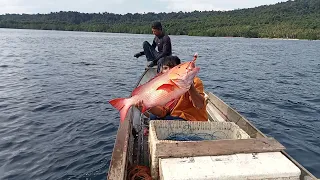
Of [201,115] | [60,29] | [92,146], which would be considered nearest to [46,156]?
[92,146]

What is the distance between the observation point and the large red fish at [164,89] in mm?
3938

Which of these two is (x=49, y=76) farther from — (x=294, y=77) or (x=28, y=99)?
(x=294, y=77)

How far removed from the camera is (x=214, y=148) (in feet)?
13.6

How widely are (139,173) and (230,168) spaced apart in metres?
1.48

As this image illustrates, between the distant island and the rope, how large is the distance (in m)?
77.4

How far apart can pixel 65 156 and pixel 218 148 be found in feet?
15.9

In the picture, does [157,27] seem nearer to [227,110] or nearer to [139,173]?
[227,110]

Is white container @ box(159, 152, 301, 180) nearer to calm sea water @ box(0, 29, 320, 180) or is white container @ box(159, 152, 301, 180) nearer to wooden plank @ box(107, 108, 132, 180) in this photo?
wooden plank @ box(107, 108, 132, 180)

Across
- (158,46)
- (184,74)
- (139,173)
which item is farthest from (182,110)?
(158,46)

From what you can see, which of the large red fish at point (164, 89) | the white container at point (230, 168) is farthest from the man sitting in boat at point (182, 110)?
the white container at point (230, 168)

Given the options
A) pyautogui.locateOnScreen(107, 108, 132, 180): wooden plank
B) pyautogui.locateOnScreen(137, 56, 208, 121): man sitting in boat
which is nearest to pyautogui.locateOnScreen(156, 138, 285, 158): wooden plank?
pyautogui.locateOnScreen(107, 108, 132, 180): wooden plank

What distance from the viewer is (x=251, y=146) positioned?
167 inches

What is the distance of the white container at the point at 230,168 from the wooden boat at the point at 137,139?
39cm

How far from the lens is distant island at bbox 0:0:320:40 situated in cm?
8569
